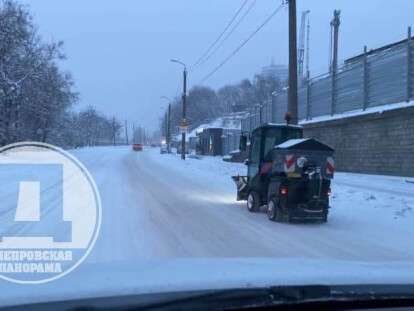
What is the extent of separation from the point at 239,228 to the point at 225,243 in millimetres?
2286

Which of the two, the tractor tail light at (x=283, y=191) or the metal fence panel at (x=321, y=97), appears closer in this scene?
the tractor tail light at (x=283, y=191)

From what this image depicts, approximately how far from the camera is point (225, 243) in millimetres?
11320

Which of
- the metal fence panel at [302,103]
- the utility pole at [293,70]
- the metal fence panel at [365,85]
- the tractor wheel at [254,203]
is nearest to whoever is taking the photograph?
the tractor wheel at [254,203]

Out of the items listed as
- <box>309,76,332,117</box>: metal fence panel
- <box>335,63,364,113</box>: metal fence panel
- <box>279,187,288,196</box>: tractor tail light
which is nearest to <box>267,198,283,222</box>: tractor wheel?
<box>279,187,288,196</box>: tractor tail light

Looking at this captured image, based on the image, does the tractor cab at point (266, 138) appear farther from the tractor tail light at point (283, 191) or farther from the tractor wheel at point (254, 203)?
the tractor tail light at point (283, 191)

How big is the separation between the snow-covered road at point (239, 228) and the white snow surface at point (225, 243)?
0.02 m

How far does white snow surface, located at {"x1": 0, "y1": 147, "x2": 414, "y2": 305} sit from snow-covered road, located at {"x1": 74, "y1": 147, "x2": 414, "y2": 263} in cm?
2

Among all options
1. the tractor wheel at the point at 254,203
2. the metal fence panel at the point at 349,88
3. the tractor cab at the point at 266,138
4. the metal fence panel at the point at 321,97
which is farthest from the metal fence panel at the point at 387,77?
the tractor wheel at the point at 254,203

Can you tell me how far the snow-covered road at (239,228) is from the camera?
10.5 metres

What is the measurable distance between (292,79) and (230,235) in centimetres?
1330

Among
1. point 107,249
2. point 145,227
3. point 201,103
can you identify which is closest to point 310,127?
point 145,227

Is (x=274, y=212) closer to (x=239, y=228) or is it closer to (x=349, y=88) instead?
(x=239, y=228)

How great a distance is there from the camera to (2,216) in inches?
540

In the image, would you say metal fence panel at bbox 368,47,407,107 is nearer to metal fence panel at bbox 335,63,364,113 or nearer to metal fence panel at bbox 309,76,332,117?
metal fence panel at bbox 335,63,364,113
